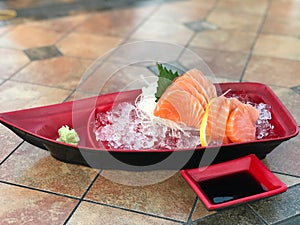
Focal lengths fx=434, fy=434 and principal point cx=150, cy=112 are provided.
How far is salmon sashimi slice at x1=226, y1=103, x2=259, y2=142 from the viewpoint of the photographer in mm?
1370

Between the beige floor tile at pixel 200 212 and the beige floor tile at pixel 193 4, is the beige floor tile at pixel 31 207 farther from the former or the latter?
the beige floor tile at pixel 193 4

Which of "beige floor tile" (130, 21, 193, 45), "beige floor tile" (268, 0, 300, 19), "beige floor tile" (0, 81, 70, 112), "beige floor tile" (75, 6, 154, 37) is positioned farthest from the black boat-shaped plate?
"beige floor tile" (268, 0, 300, 19)

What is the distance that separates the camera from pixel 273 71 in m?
2.21

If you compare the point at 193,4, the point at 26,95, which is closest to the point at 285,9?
the point at 193,4

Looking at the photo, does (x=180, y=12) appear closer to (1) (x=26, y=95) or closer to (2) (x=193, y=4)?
(2) (x=193, y=4)

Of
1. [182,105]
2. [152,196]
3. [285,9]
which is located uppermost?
[182,105]

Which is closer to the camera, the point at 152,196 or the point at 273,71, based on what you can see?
the point at 152,196

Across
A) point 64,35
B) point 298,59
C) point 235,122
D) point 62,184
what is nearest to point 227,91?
point 235,122

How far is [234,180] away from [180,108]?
0.92 feet

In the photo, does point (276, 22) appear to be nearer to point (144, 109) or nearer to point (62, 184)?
point (144, 109)

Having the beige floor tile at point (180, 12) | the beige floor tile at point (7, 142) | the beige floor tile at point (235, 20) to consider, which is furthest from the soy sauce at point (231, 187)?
the beige floor tile at point (180, 12)

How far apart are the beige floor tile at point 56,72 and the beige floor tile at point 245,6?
1.30 m

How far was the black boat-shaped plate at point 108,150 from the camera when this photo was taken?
134 centimetres

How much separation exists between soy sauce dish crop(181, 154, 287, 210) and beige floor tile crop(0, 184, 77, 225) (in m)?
0.38
